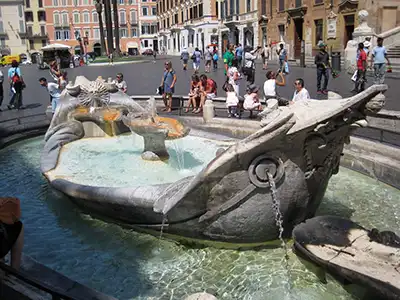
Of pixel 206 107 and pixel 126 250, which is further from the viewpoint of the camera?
pixel 206 107

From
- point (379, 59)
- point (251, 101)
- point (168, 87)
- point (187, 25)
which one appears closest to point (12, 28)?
point (187, 25)

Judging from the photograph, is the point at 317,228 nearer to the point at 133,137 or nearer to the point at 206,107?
the point at 133,137

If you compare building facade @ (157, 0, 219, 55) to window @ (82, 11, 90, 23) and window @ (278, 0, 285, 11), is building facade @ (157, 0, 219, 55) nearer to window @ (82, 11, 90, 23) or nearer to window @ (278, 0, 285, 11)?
window @ (82, 11, 90, 23)

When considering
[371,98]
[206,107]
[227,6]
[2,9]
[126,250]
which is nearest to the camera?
[371,98]

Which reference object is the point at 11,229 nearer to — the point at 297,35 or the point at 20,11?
the point at 297,35

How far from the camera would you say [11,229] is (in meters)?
3.39

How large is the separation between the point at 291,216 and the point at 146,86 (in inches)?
602

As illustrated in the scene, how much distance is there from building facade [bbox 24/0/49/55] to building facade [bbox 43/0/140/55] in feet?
2.62

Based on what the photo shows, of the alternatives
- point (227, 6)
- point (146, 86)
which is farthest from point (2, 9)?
point (146, 86)

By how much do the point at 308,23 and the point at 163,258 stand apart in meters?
28.8

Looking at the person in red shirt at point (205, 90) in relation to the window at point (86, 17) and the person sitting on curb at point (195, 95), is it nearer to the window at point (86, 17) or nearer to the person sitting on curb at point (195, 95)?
the person sitting on curb at point (195, 95)

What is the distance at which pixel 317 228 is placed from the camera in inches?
175

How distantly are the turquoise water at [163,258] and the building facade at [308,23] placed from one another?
23264 mm

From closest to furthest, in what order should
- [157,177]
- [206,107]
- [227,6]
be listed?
[157,177]
[206,107]
[227,6]
